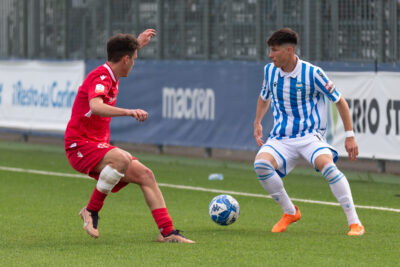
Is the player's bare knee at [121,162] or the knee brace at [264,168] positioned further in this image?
the knee brace at [264,168]

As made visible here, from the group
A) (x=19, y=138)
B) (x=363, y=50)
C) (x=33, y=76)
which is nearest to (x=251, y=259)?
(x=363, y=50)

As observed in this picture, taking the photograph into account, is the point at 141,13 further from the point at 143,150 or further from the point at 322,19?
the point at 322,19

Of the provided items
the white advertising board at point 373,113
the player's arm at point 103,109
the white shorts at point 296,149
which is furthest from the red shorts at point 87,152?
the white advertising board at point 373,113

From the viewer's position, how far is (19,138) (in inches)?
834

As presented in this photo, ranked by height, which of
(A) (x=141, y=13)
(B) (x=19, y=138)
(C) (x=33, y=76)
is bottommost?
(B) (x=19, y=138)

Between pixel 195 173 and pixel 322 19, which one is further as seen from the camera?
pixel 322 19

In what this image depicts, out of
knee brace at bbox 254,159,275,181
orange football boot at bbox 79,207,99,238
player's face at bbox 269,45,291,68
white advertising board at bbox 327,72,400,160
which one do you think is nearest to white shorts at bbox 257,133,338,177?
knee brace at bbox 254,159,275,181

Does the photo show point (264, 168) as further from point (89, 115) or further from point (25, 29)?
point (25, 29)

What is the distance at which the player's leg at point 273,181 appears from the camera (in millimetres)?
8633

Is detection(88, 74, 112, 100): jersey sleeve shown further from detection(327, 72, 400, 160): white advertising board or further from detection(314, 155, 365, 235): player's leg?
detection(327, 72, 400, 160): white advertising board

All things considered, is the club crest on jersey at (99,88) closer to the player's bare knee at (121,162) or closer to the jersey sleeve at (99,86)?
the jersey sleeve at (99,86)

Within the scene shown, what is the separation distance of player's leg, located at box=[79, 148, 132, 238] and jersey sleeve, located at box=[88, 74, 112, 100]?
1.74 feet

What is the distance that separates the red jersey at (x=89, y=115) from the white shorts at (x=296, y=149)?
5.10ft

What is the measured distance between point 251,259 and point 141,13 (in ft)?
41.2
